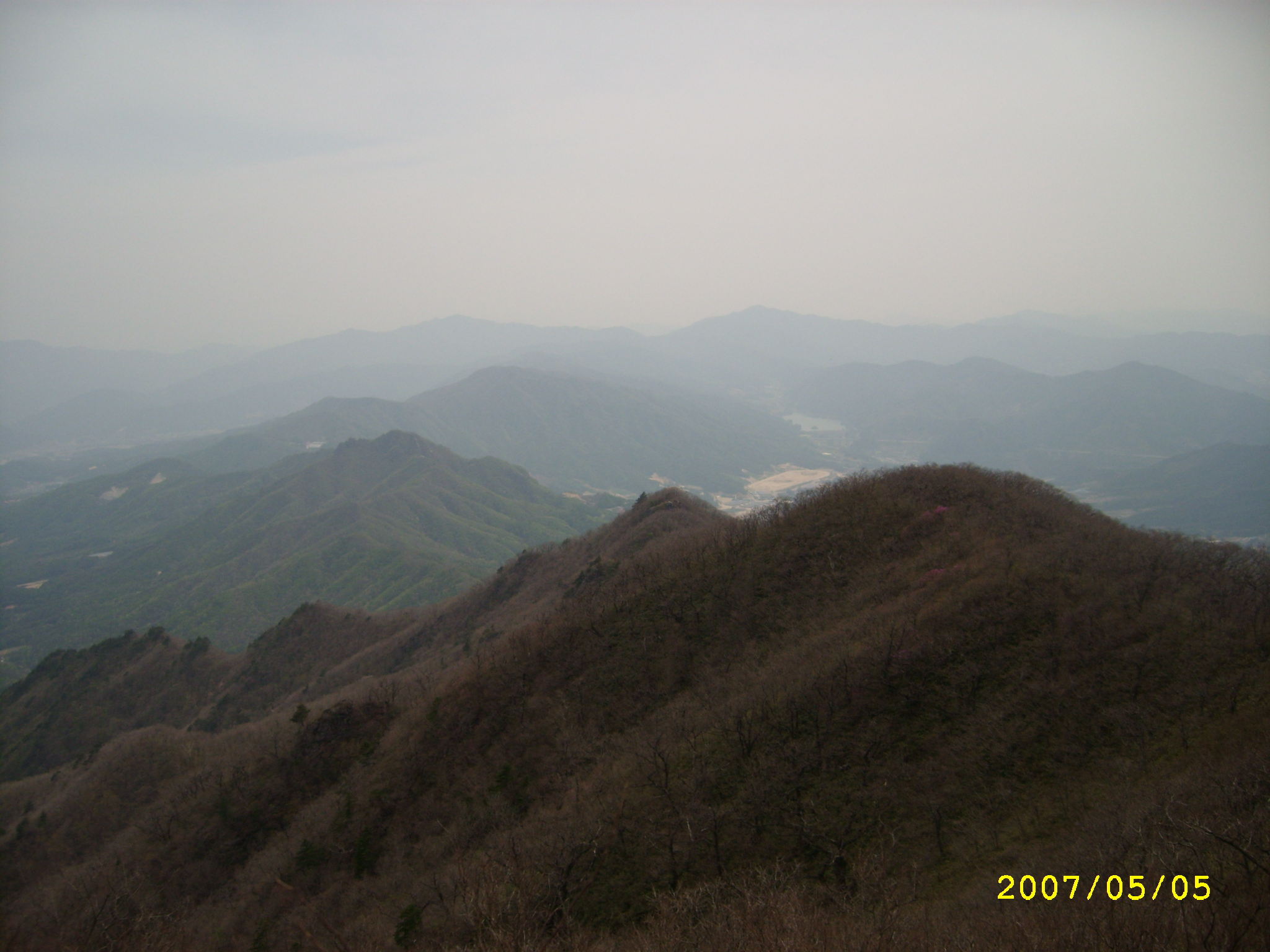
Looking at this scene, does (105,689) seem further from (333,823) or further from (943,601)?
(943,601)

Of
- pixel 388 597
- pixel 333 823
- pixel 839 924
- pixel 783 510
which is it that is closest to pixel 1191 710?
pixel 839 924
